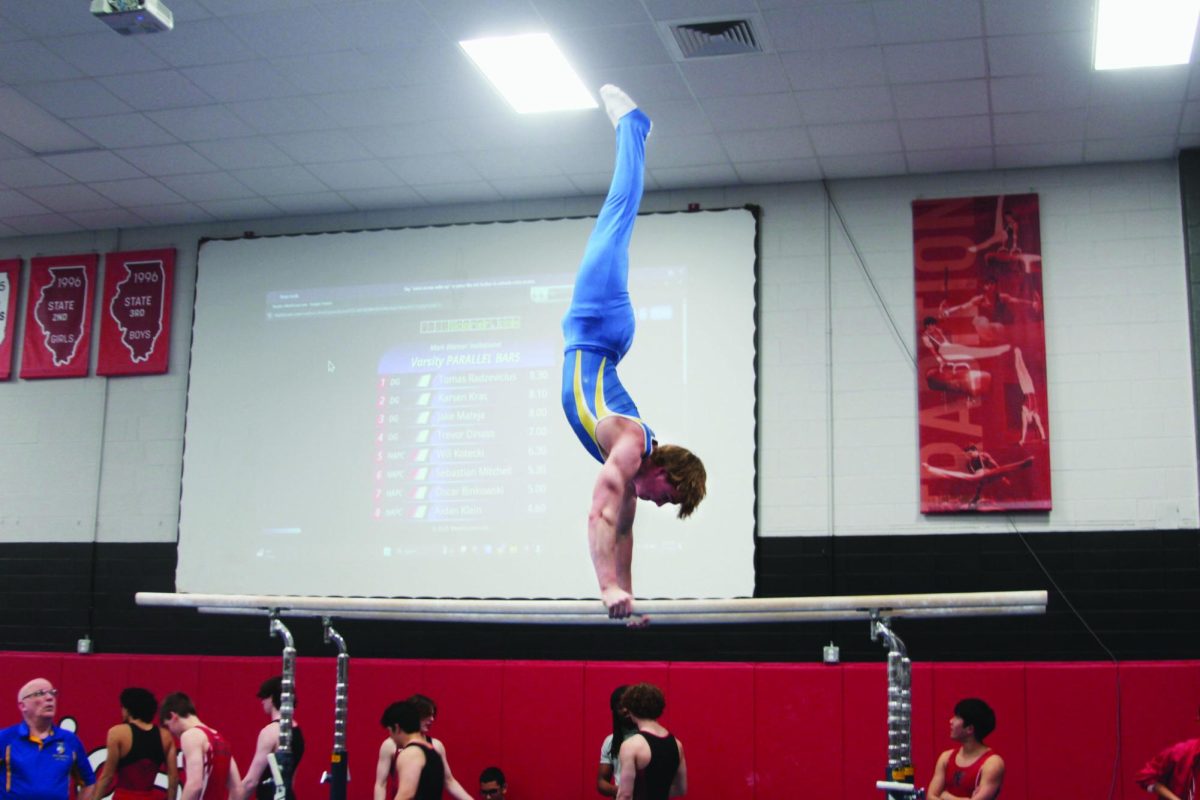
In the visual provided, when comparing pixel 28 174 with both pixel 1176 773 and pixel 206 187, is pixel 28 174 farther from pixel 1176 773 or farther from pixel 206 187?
pixel 1176 773

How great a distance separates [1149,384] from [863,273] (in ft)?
6.48

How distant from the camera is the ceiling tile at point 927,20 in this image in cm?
628

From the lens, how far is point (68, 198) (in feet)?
30.5

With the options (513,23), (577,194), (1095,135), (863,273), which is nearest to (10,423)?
(577,194)

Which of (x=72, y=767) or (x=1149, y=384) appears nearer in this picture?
(x=72, y=767)

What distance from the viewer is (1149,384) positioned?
786cm

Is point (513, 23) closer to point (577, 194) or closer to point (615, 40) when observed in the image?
point (615, 40)

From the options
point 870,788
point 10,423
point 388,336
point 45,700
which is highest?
point 388,336

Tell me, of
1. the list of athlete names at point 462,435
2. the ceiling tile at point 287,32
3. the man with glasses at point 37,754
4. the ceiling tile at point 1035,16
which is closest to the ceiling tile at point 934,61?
the ceiling tile at point 1035,16

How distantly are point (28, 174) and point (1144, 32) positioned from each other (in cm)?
746

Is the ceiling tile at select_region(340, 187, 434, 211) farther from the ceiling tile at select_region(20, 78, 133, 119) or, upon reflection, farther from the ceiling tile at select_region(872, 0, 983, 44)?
the ceiling tile at select_region(872, 0, 983, 44)

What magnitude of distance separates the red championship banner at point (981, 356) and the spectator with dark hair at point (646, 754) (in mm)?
2809

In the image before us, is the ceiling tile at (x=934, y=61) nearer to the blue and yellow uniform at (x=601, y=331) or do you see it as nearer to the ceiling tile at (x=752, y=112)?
the ceiling tile at (x=752, y=112)

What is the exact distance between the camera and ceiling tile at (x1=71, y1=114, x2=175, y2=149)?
7.89m
